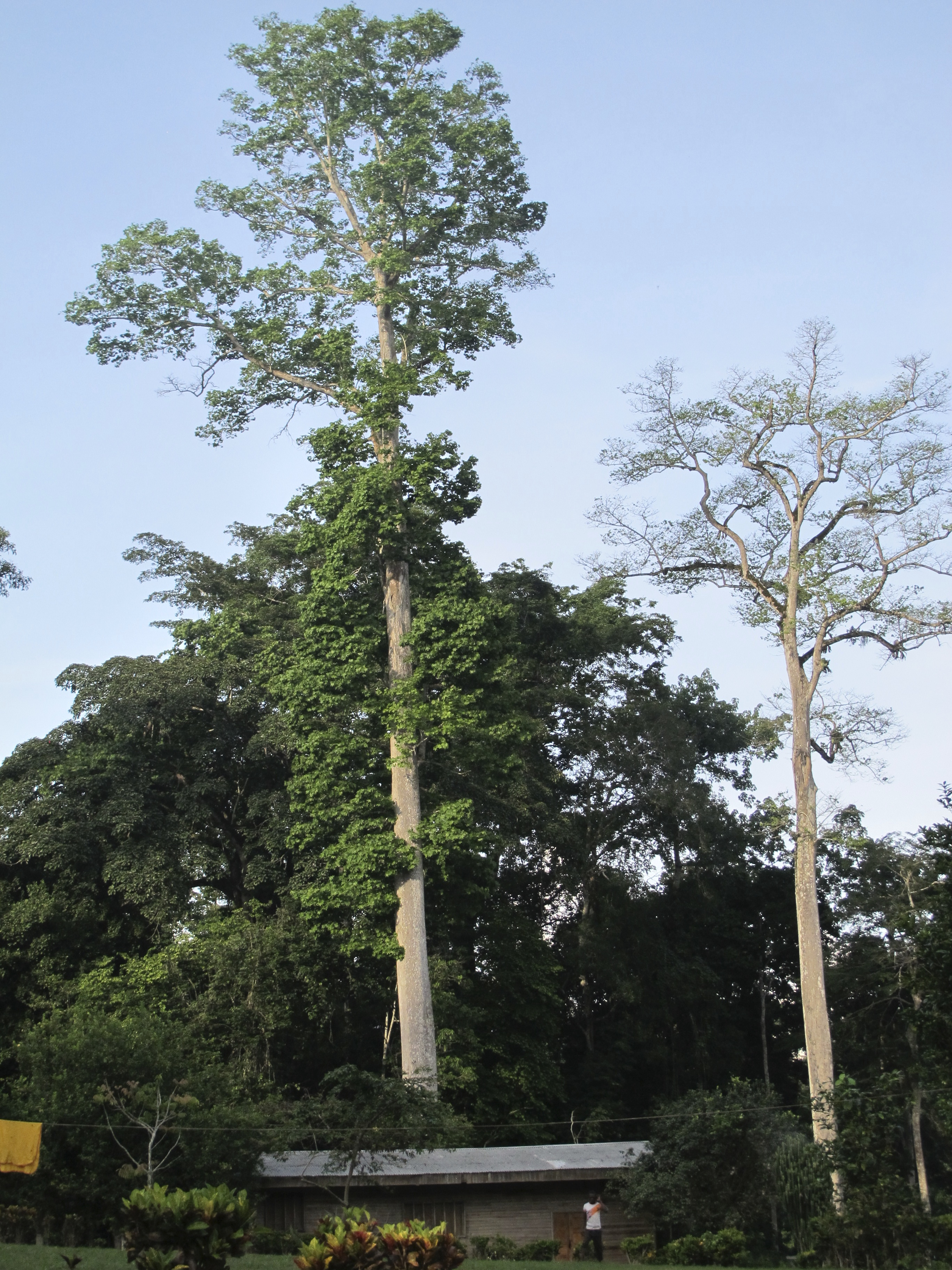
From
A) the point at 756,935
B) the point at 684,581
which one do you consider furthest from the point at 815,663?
the point at 756,935

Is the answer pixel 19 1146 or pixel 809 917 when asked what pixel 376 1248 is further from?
pixel 809 917

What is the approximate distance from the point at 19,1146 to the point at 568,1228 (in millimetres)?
8561

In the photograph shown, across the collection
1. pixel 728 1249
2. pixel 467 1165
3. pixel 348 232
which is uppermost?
pixel 348 232

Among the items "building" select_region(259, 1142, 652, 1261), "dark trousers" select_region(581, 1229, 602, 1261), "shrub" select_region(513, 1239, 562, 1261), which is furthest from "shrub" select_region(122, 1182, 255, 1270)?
"shrub" select_region(513, 1239, 562, 1261)

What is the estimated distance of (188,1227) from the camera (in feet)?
31.1

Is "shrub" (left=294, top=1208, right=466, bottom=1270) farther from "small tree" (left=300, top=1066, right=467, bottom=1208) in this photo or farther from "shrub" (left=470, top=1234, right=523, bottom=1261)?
"shrub" (left=470, top=1234, right=523, bottom=1261)

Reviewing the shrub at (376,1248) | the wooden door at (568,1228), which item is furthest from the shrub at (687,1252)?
the shrub at (376,1248)

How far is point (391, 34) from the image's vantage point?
25547 millimetres

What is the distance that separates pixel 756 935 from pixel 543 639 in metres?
10.4

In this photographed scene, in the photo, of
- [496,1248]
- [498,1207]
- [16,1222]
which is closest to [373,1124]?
[496,1248]

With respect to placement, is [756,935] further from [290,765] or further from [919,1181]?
[290,765]

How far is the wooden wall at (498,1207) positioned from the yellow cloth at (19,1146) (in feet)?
18.2

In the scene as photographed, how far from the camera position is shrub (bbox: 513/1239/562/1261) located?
59.3ft

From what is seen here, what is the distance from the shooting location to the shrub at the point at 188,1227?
9.47 m
